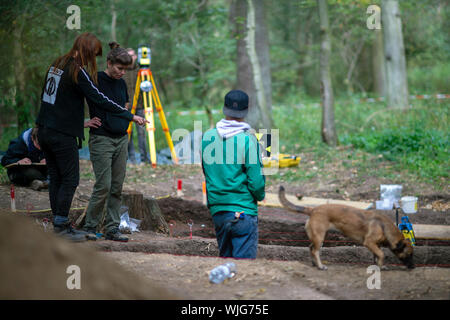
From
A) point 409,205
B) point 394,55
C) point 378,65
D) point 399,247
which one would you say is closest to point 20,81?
point 409,205

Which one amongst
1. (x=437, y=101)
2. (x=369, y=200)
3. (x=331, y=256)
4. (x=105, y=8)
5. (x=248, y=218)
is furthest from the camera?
(x=437, y=101)

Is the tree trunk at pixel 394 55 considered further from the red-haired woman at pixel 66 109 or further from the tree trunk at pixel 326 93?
the red-haired woman at pixel 66 109

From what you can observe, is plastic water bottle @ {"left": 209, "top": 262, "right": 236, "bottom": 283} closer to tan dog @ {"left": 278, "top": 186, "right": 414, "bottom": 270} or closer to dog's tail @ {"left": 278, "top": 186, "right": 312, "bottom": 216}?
tan dog @ {"left": 278, "top": 186, "right": 414, "bottom": 270}

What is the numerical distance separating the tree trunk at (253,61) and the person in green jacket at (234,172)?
29.7 feet

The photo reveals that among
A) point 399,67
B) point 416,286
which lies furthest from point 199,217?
point 399,67

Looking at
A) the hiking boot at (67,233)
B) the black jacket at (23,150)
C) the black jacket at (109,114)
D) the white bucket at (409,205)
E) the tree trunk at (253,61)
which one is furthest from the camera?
the tree trunk at (253,61)

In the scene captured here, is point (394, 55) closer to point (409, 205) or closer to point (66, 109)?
point (409, 205)

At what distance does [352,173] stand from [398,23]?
7.41 metres

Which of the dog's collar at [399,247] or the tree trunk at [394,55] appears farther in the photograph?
the tree trunk at [394,55]

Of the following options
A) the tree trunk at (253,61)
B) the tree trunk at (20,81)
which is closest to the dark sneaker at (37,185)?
the tree trunk at (20,81)

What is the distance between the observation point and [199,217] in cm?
861

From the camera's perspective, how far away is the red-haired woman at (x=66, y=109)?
543cm

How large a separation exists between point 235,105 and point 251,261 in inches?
55.1
